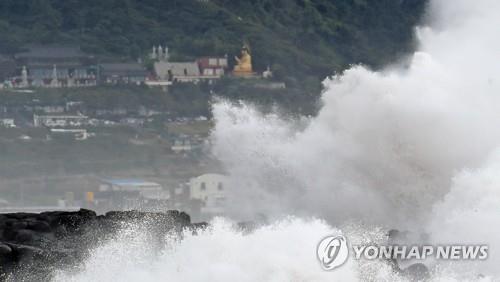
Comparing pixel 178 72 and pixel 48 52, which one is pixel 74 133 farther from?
pixel 48 52

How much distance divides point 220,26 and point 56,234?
47.9 metres

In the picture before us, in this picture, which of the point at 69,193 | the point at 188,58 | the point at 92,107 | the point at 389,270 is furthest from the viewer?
the point at 188,58

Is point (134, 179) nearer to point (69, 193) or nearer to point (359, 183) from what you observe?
point (69, 193)

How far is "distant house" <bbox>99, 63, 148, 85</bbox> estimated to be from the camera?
7400cm

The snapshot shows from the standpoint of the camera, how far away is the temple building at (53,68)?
74688mm

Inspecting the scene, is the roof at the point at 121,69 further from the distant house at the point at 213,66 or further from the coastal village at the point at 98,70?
the distant house at the point at 213,66

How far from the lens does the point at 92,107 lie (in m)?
71.9

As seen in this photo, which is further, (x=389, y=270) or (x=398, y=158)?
(x=398, y=158)

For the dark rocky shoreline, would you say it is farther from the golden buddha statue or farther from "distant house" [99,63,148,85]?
the golden buddha statue

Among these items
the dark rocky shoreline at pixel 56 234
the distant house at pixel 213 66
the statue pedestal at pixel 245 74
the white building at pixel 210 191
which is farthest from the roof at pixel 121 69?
the dark rocky shoreline at pixel 56 234

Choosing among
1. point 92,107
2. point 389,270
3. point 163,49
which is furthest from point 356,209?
point 163,49

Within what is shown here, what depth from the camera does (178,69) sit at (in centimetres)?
7506

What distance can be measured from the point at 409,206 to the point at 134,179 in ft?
90.9

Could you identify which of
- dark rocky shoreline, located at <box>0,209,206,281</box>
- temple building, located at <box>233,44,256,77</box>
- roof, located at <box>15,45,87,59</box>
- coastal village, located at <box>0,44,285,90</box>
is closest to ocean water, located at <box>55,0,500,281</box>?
dark rocky shoreline, located at <box>0,209,206,281</box>
